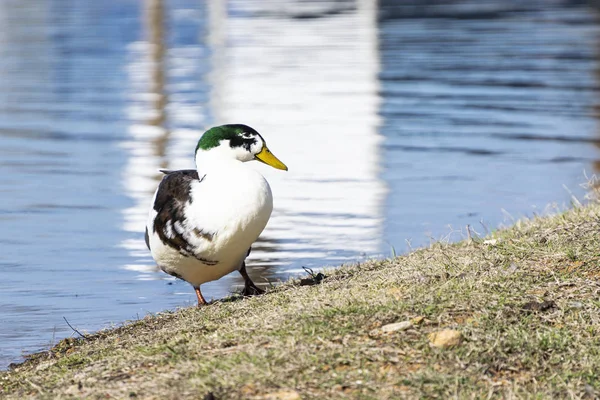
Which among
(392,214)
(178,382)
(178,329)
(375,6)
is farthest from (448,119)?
(375,6)

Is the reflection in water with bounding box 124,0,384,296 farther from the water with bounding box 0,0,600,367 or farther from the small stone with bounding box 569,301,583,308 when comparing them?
the small stone with bounding box 569,301,583,308

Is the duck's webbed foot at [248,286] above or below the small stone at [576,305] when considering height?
below

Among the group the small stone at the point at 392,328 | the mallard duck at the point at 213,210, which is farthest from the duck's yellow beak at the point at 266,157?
the small stone at the point at 392,328

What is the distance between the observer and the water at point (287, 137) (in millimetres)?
8883

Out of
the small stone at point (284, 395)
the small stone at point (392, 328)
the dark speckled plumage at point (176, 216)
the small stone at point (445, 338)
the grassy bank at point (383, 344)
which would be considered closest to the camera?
the small stone at point (284, 395)

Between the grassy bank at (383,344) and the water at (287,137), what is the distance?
4.67ft

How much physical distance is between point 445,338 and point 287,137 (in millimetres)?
10011

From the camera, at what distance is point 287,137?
14703 mm

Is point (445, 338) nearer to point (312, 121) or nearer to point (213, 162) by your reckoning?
point (213, 162)

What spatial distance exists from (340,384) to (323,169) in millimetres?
8359

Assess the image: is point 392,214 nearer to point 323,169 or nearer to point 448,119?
Answer: point 323,169

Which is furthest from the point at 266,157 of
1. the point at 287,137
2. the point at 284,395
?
the point at 287,137

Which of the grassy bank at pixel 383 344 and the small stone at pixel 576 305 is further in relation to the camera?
the small stone at pixel 576 305

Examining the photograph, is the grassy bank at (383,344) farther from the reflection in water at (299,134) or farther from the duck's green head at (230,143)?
the reflection in water at (299,134)
